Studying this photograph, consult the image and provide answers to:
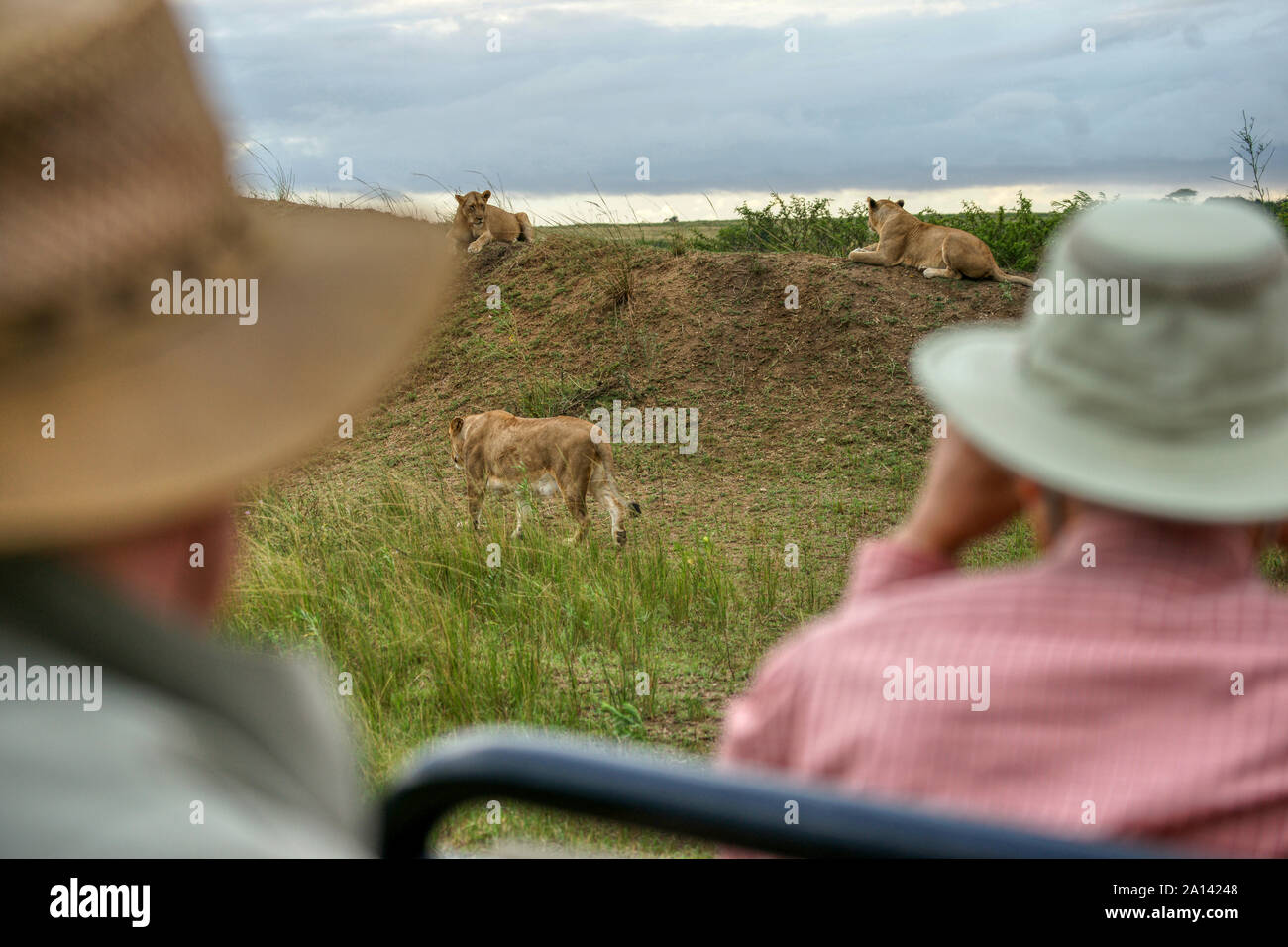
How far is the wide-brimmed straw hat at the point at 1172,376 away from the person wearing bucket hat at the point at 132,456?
860 mm

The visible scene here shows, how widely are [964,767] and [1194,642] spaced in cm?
29

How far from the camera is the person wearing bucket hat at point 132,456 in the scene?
0.78 metres

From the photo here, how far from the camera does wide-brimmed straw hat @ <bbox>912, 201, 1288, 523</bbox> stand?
51.1 inches

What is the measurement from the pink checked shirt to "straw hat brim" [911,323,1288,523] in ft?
0.24

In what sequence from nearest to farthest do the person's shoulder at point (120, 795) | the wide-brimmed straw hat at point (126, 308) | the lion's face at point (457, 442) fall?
1. the person's shoulder at point (120, 795)
2. the wide-brimmed straw hat at point (126, 308)
3. the lion's face at point (457, 442)

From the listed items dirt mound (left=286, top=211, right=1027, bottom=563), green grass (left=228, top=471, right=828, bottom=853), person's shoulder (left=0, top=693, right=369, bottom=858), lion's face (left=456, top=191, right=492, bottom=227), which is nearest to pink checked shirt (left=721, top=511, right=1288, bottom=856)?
person's shoulder (left=0, top=693, right=369, bottom=858)

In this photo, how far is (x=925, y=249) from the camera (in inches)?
572

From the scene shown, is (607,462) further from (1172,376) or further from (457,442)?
(1172,376)

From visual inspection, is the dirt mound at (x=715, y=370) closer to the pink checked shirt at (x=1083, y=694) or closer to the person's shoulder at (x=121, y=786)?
the pink checked shirt at (x=1083, y=694)

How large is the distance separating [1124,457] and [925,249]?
13859mm

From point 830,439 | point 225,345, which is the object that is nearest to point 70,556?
point 225,345

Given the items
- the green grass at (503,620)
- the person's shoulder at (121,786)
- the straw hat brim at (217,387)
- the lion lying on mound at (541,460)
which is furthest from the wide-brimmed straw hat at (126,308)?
the lion lying on mound at (541,460)

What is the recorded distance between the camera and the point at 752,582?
6.98m

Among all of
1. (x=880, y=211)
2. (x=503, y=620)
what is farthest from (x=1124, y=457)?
(x=880, y=211)
